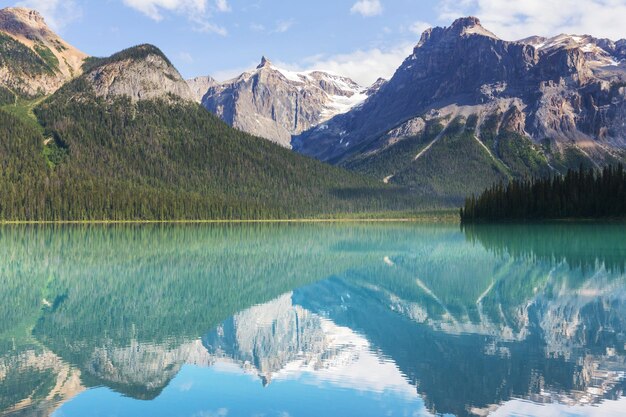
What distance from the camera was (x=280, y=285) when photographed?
4619cm

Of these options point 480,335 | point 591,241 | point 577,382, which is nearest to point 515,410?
point 577,382

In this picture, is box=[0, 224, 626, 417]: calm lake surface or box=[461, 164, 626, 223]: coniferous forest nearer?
box=[0, 224, 626, 417]: calm lake surface

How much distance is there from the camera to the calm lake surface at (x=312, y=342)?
19.6 metres

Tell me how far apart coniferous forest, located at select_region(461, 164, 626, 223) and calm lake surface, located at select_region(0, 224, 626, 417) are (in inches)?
4168

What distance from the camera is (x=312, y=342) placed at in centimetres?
2752

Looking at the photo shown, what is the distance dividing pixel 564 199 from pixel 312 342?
143350 millimetres

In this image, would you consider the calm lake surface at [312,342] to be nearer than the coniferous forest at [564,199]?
Yes

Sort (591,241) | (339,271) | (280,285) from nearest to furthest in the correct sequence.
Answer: (280,285), (339,271), (591,241)

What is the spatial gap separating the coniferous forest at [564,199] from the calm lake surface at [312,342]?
347ft

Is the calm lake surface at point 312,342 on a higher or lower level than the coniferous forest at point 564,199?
lower

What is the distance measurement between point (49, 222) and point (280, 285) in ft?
504

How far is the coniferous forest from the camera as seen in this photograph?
486ft

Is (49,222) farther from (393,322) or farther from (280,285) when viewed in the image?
(393,322)

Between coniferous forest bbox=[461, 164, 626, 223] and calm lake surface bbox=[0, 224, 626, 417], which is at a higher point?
coniferous forest bbox=[461, 164, 626, 223]
